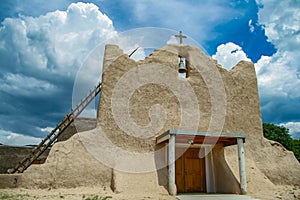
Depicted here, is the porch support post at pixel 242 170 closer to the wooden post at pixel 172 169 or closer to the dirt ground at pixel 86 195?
the dirt ground at pixel 86 195

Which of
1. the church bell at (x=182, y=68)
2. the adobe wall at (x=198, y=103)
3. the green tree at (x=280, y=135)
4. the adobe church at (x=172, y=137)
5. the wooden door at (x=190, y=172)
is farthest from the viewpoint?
the green tree at (x=280, y=135)

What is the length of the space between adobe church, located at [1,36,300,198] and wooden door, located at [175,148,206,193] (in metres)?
0.04

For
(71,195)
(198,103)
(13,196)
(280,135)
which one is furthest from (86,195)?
(280,135)

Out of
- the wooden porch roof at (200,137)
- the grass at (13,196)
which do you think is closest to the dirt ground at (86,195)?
the grass at (13,196)

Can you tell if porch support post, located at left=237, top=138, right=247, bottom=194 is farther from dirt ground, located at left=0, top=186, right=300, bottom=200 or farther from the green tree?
the green tree

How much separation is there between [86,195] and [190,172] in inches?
197

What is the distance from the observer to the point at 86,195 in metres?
9.54

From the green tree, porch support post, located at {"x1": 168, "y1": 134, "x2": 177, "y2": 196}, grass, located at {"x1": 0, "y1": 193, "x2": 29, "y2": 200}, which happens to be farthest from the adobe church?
the green tree

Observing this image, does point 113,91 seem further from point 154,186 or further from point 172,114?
point 154,186

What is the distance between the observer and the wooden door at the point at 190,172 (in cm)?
1209

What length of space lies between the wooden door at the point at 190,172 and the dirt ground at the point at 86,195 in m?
2.58

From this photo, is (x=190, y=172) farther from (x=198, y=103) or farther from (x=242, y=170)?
(x=198, y=103)

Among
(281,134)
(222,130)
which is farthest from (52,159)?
(281,134)

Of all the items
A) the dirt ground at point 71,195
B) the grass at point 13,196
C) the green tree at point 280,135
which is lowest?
the grass at point 13,196
